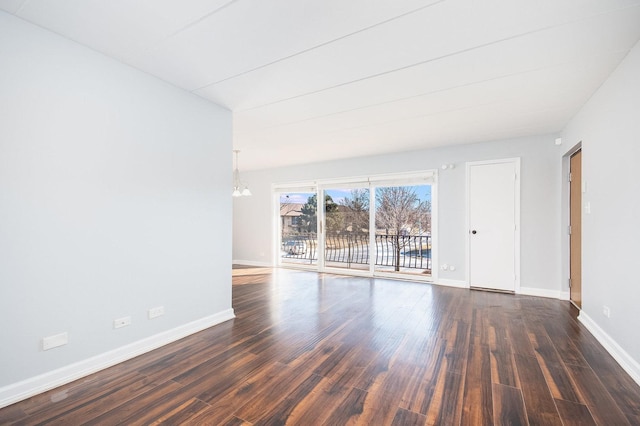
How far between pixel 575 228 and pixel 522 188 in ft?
3.15

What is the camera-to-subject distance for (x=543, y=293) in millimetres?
4457

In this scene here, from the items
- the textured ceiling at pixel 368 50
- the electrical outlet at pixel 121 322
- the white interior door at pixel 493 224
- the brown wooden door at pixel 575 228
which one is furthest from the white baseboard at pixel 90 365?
the brown wooden door at pixel 575 228

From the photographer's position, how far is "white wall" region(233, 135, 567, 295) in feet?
14.5

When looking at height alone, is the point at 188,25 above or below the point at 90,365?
above

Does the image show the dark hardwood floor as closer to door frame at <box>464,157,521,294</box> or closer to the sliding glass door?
door frame at <box>464,157,521,294</box>

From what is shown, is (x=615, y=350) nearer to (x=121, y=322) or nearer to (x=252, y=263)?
(x=121, y=322)

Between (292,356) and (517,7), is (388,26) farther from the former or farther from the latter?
(292,356)

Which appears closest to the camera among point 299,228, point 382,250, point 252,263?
point 382,250

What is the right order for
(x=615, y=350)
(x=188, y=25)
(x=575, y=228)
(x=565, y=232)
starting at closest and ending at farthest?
(x=188, y=25)
(x=615, y=350)
(x=575, y=228)
(x=565, y=232)

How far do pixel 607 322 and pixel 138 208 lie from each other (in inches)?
173

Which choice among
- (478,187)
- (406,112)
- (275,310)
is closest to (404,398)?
(275,310)

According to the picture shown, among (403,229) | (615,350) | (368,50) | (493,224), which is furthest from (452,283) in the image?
(368,50)

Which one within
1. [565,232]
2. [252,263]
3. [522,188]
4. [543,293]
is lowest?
[252,263]

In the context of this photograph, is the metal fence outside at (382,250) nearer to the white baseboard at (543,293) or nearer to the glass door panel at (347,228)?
the glass door panel at (347,228)
